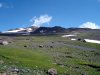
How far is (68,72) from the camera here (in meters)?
55.4

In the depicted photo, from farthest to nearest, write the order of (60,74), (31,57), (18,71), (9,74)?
(31,57) < (60,74) < (18,71) < (9,74)

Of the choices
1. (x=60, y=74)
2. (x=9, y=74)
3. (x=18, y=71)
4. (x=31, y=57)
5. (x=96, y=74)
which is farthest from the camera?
(x=31, y=57)

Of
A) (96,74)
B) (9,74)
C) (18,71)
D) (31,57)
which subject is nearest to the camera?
(9,74)

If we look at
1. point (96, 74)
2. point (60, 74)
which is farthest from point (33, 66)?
point (96, 74)

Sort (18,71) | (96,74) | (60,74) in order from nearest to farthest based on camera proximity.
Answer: (18,71)
(60,74)
(96,74)

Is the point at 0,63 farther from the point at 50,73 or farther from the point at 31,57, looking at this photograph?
the point at 31,57

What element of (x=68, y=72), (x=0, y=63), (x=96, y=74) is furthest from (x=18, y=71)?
(x=96, y=74)

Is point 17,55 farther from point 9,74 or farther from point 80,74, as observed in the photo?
point 9,74

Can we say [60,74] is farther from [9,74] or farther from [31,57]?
[31,57]

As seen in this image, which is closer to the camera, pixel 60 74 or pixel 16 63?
pixel 60 74

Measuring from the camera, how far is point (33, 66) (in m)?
56.2

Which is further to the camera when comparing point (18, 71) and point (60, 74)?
point (60, 74)

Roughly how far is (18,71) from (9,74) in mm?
5093

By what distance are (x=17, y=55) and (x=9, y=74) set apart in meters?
26.7
